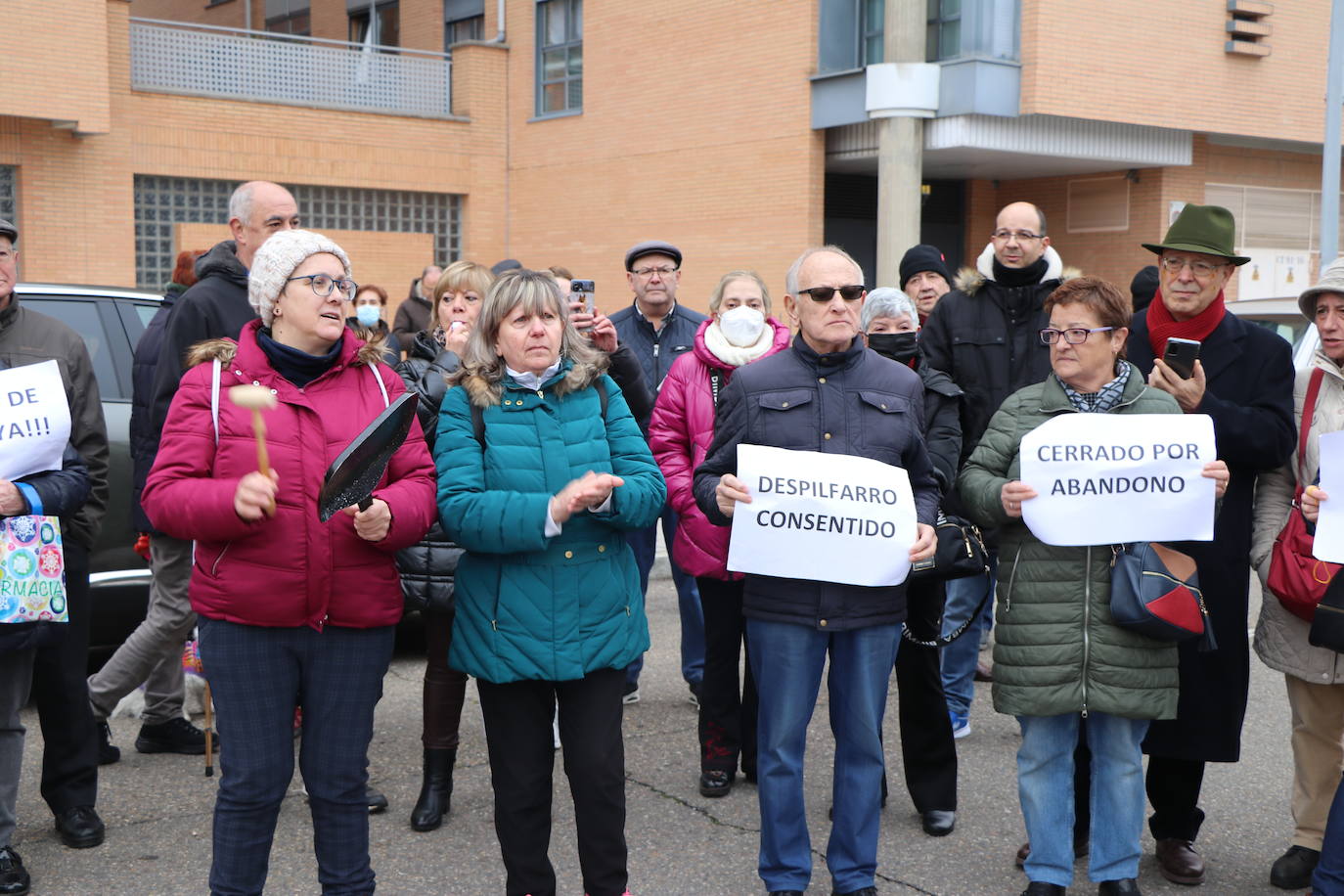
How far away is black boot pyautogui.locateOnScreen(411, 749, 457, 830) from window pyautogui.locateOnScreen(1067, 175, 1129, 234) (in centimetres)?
1896

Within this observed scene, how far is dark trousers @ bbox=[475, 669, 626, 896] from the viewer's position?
396 centimetres

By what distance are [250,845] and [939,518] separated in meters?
2.37

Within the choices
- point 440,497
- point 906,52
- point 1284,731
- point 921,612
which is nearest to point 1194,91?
point 906,52

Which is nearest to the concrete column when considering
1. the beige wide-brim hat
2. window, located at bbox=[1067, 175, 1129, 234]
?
window, located at bbox=[1067, 175, 1129, 234]

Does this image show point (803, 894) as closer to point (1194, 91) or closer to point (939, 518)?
point (939, 518)

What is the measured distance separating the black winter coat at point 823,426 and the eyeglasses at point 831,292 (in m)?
0.15

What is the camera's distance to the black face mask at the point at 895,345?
202 inches

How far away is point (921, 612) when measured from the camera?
195 inches

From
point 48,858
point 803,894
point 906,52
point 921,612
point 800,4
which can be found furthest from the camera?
point 800,4

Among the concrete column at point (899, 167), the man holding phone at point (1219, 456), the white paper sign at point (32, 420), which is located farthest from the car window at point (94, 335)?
the concrete column at point (899, 167)

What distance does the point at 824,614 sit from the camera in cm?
416

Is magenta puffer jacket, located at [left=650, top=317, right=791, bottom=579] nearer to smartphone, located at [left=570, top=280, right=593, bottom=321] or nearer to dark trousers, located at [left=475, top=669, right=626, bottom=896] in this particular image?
smartphone, located at [left=570, top=280, right=593, bottom=321]

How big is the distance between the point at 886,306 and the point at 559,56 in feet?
66.0

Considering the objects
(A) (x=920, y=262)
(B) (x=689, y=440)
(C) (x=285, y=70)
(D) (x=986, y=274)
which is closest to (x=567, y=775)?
(B) (x=689, y=440)
